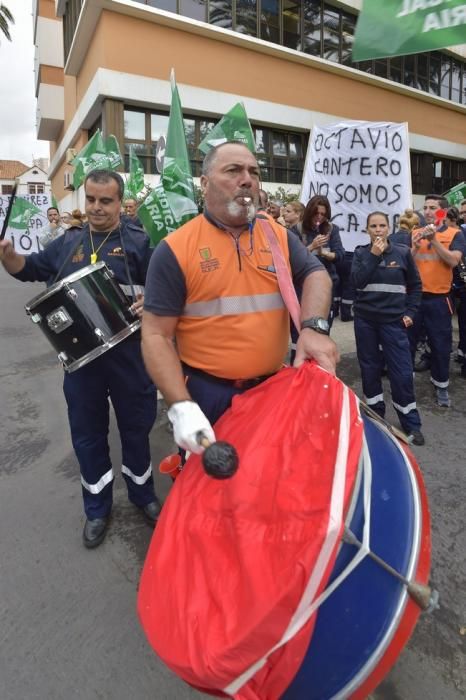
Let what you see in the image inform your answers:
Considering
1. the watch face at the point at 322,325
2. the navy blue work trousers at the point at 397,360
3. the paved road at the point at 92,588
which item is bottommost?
the paved road at the point at 92,588

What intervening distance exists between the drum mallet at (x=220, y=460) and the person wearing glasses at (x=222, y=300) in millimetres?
411

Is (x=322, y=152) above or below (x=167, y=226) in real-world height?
above

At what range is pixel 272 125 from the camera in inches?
693

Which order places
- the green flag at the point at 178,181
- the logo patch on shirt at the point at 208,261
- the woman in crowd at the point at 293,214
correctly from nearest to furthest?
the logo patch on shirt at the point at 208,261, the green flag at the point at 178,181, the woman in crowd at the point at 293,214

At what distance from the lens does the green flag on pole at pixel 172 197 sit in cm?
459

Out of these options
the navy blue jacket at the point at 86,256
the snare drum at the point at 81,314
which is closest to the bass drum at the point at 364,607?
the snare drum at the point at 81,314

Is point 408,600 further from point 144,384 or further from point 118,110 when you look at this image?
point 118,110

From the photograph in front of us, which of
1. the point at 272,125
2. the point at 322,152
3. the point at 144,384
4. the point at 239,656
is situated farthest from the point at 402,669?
the point at 272,125

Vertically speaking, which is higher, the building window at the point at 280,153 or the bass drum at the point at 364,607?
the building window at the point at 280,153

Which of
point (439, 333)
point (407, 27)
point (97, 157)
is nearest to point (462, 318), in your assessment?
point (439, 333)

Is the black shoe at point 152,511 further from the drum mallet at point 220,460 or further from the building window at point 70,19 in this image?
the building window at point 70,19

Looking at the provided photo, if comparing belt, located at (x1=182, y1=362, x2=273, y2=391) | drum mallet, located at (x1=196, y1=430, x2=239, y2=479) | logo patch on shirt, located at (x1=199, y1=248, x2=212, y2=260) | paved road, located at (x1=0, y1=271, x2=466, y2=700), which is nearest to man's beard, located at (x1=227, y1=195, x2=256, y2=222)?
logo patch on shirt, located at (x1=199, y1=248, x2=212, y2=260)

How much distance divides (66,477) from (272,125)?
1686 cm

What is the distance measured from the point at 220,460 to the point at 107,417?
1789 mm
